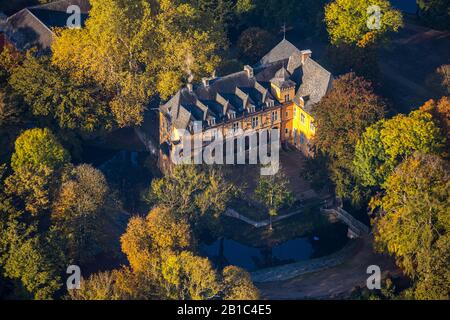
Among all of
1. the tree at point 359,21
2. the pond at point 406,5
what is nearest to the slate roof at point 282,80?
the tree at point 359,21

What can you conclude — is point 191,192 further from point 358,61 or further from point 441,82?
point 441,82

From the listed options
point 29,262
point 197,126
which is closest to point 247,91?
point 197,126

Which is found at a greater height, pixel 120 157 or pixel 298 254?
pixel 120 157

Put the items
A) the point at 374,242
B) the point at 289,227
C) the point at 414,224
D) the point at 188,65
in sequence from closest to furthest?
the point at 414,224
the point at 374,242
the point at 289,227
the point at 188,65

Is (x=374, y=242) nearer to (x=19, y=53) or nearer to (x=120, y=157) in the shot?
(x=120, y=157)

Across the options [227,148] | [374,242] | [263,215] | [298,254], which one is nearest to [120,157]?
[227,148]
